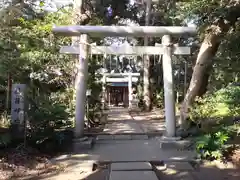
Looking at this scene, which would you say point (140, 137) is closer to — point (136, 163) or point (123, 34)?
point (136, 163)

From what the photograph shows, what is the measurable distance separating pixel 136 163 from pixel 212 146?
1.71 meters

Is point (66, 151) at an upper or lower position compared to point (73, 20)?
lower

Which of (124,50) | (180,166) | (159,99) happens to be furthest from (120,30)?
(159,99)

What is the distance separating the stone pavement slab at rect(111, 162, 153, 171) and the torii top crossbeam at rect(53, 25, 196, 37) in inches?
142

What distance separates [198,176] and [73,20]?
6842mm

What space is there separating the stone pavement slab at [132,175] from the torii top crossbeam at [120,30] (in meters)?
3.98

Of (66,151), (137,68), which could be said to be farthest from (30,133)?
(137,68)

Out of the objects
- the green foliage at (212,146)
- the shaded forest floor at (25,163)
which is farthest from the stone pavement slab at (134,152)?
the shaded forest floor at (25,163)

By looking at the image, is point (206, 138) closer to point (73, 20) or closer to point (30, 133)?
point (30, 133)

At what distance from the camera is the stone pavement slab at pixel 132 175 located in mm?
4680

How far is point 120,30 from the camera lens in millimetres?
7656

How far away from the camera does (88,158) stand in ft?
21.0

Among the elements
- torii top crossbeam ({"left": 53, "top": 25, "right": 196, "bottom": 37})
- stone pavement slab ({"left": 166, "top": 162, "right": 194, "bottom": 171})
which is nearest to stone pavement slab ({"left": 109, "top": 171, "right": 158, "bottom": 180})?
stone pavement slab ({"left": 166, "top": 162, "right": 194, "bottom": 171})

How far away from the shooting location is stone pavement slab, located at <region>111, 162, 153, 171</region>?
5.24 m
